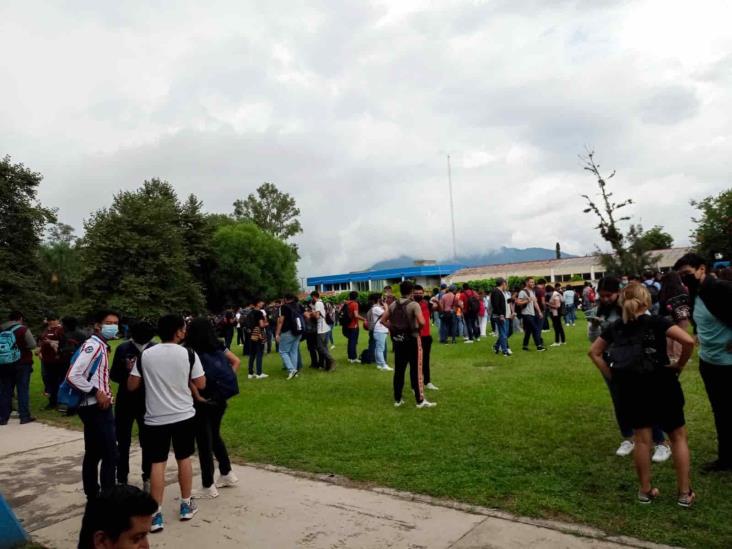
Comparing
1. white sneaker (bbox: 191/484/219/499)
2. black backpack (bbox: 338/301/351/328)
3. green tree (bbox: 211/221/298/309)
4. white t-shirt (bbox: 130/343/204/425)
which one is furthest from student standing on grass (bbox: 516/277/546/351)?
green tree (bbox: 211/221/298/309)

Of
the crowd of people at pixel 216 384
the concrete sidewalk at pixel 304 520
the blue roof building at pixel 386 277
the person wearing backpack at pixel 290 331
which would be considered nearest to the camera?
the concrete sidewalk at pixel 304 520

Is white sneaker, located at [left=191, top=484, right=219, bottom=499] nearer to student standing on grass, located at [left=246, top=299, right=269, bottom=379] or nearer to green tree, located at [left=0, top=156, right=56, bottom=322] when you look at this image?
student standing on grass, located at [left=246, top=299, right=269, bottom=379]

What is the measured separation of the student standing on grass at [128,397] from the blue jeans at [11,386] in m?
5.10

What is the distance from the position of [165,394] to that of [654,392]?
3719mm

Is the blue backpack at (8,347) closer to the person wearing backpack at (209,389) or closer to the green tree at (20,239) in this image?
the person wearing backpack at (209,389)

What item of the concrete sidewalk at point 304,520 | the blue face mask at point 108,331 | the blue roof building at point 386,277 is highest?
the blue roof building at point 386,277

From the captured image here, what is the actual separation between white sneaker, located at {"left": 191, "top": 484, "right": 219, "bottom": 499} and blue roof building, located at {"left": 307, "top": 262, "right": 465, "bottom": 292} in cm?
6595

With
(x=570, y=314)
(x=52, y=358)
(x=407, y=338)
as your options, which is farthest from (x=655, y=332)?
(x=570, y=314)

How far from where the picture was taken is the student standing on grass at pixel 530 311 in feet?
42.6

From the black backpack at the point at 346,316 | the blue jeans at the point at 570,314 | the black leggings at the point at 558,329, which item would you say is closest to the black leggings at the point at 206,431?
the black backpack at the point at 346,316

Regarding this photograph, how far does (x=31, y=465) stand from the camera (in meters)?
6.35

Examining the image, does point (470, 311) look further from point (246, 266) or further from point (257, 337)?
point (246, 266)

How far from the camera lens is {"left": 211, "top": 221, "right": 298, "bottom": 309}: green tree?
53.8 metres

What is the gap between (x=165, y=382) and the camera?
422cm
